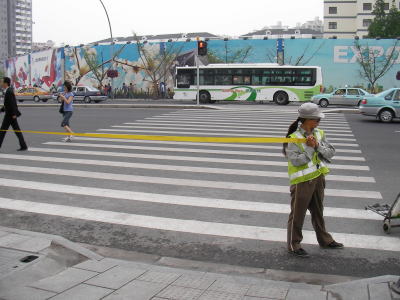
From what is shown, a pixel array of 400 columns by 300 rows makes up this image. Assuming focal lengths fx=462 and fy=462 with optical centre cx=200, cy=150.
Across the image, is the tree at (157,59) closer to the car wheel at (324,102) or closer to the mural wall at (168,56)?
the mural wall at (168,56)

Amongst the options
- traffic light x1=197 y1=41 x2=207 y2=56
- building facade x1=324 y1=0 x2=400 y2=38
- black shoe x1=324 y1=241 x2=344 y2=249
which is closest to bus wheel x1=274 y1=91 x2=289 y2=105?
traffic light x1=197 y1=41 x2=207 y2=56

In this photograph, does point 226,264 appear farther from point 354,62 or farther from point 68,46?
point 68,46

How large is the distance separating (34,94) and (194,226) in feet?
134

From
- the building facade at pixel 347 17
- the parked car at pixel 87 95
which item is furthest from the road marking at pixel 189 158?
the building facade at pixel 347 17

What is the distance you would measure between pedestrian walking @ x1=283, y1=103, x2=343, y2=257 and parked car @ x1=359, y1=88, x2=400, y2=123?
15.2m

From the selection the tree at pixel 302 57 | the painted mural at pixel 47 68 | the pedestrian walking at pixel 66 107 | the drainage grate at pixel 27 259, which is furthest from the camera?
the painted mural at pixel 47 68

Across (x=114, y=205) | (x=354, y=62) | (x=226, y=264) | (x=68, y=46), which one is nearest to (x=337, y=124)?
(x=114, y=205)

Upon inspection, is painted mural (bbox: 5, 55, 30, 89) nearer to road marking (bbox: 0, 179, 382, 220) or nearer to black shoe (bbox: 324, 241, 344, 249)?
road marking (bbox: 0, 179, 382, 220)

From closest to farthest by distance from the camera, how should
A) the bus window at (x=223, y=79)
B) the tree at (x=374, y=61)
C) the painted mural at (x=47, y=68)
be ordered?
the bus window at (x=223, y=79)
the tree at (x=374, y=61)
the painted mural at (x=47, y=68)

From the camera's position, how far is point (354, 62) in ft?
136

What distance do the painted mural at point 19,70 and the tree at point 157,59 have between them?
21236mm

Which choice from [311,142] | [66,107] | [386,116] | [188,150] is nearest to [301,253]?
[311,142]

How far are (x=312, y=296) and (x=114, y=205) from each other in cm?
388

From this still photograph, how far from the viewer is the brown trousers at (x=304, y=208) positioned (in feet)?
15.6
